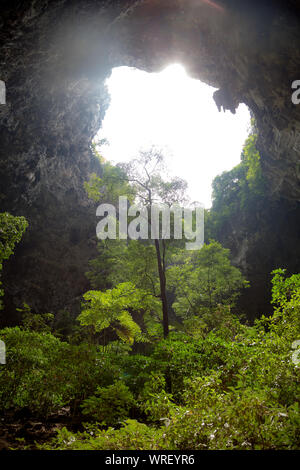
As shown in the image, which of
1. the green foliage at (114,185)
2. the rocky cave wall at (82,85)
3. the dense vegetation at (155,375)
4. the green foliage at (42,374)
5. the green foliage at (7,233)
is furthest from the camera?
the green foliage at (114,185)

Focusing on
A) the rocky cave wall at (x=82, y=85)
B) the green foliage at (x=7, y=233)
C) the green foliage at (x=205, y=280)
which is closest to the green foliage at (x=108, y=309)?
the green foliage at (x=7, y=233)

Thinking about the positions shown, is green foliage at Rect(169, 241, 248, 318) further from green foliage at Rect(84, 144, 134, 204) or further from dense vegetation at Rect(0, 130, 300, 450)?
green foliage at Rect(84, 144, 134, 204)

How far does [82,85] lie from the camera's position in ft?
73.8

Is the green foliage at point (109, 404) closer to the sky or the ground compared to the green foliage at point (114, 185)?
closer to the ground

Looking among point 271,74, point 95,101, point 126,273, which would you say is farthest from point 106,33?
point 126,273

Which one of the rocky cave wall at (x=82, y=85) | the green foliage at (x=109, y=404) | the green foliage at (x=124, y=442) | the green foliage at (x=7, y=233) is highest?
the rocky cave wall at (x=82, y=85)

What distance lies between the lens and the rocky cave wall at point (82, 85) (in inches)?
472


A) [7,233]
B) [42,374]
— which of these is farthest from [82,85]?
[42,374]

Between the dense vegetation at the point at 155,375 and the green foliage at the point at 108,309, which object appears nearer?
the dense vegetation at the point at 155,375

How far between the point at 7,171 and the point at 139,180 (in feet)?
40.9

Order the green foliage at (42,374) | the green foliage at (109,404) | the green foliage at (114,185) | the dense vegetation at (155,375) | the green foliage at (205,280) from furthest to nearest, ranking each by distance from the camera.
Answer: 1. the green foliage at (205,280)
2. the green foliage at (114,185)
3. the green foliage at (42,374)
4. the green foliage at (109,404)
5. the dense vegetation at (155,375)

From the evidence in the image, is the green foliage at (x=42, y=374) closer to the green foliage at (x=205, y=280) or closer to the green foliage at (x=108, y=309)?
the green foliage at (x=108, y=309)

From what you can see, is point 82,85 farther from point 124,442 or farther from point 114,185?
point 124,442
